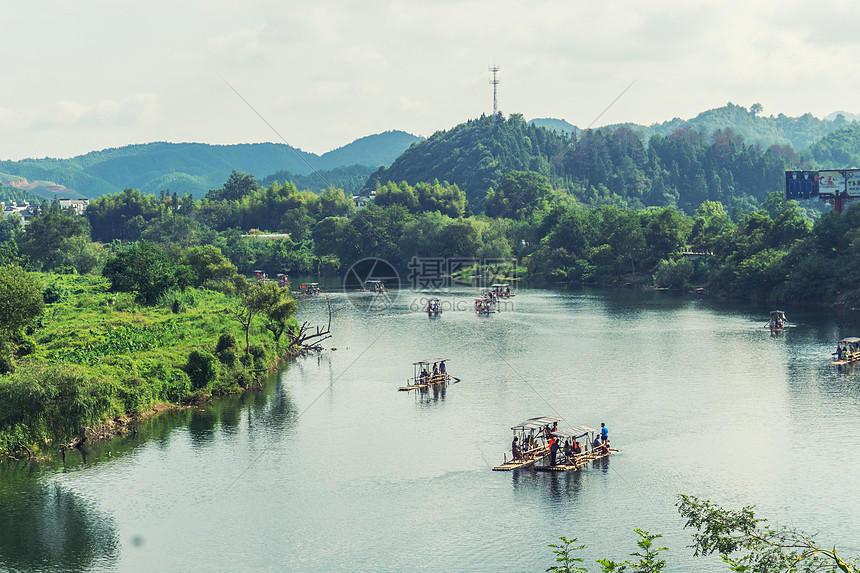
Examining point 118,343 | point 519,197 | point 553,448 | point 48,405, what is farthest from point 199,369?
point 519,197

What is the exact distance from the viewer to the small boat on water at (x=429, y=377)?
52.4 m

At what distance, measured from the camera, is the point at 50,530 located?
102ft

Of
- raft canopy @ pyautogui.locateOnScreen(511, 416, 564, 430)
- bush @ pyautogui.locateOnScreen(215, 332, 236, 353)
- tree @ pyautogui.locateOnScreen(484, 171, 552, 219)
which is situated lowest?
raft canopy @ pyautogui.locateOnScreen(511, 416, 564, 430)

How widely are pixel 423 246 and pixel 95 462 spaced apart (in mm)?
95225

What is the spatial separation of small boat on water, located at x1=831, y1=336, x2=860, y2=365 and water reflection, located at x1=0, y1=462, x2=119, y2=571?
1759 inches

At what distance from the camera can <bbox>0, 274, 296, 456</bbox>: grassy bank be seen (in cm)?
3706

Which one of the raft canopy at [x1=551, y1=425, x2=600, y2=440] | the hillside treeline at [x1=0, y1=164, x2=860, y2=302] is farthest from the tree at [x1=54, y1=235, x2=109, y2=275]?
the raft canopy at [x1=551, y1=425, x2=600, y2=440]

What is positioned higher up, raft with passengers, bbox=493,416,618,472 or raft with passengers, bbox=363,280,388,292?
raft with passengers, bbox=363,280,388,292

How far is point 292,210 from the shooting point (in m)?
167

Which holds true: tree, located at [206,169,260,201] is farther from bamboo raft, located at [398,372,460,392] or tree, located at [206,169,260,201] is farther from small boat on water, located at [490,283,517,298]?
bamboo raft, located at [398,372,460,392]

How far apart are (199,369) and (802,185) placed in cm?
7902

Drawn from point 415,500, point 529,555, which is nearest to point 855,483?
point 529,555

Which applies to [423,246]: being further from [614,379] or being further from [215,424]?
[215,424]

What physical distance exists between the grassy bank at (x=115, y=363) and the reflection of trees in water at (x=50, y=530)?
295 centimetres
